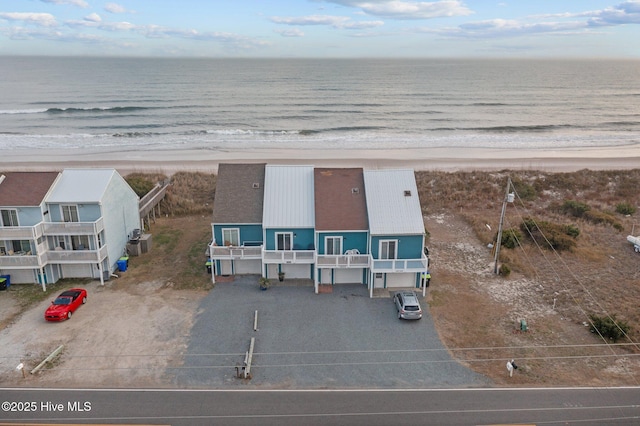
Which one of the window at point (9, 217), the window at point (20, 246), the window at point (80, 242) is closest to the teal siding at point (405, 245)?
the window at point (80, 242)

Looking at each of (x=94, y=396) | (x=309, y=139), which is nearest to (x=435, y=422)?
(x=94, y=396)

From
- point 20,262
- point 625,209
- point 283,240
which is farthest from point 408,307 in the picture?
point 625,209

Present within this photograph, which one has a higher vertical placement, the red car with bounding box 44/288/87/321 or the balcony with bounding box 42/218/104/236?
the balcony with bounding box 42/218/104/236

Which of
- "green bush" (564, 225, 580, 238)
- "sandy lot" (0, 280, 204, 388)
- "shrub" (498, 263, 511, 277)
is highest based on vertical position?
"green bush" (564, 225, 580, 238)

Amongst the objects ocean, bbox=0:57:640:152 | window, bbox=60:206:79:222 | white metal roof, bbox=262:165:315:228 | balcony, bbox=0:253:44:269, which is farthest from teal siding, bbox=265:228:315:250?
ocean, bbox=0:57:640:152

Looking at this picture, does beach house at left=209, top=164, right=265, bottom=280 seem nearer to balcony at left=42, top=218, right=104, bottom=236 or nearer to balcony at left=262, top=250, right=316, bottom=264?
balcony at left=262, top=250, right=316, bottom=264

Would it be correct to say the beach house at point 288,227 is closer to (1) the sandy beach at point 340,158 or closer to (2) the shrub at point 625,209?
(1) the sandy beach at point 340,158
